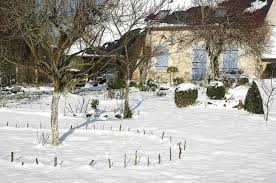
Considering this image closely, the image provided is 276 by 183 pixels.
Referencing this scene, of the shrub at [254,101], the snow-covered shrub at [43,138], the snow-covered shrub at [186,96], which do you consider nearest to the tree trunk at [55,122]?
the snow-covered shrub at [43,138]

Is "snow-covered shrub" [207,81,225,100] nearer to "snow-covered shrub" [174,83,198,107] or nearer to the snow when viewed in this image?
"snow-covered shrub" [174,83,198,107]

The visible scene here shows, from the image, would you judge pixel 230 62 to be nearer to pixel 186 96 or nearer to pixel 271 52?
pixel 271 52

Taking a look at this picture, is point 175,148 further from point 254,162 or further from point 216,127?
point 216,127

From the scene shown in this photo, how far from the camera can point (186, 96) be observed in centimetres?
1741

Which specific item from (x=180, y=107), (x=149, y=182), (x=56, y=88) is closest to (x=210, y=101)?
(x=180, y=107)

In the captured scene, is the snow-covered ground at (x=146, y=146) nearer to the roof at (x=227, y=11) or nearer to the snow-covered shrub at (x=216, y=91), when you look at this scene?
the snow-covered shrub at (x=216, y=91)

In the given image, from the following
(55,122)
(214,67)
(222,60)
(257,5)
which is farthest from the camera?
(257,5)

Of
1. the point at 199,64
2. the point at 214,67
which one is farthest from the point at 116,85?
the point at 199,64

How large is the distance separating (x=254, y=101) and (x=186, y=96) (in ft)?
9.87

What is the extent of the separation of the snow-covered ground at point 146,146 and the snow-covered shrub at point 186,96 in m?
0.31

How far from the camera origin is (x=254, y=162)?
8656 millimetres

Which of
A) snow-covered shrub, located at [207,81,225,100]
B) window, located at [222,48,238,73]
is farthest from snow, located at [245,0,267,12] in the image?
snow-covered shrub, located at [207,81,225,100]

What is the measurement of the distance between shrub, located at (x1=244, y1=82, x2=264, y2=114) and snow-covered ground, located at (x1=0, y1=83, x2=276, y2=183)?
13.4 inches

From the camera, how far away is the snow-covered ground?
7.59m
